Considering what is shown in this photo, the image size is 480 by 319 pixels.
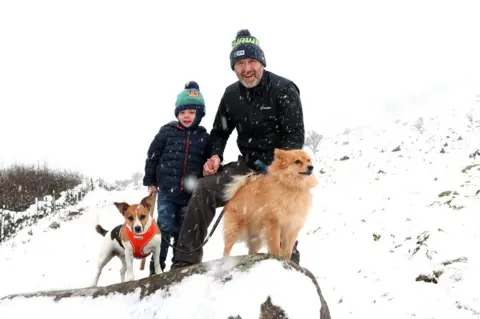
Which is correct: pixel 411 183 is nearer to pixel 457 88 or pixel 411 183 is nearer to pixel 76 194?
pixel 76 194

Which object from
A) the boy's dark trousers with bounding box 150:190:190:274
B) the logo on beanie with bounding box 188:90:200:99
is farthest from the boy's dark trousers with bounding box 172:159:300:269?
the logo on beanie with bounding box 188:90:200:99

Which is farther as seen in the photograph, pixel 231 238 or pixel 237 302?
pixel 231 238

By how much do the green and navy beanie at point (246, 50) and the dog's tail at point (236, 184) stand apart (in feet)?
4.02

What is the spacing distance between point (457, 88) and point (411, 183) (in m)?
51.2

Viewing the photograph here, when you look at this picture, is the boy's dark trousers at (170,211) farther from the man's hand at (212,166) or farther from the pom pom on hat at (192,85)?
the pom pom on hat at (192,85)

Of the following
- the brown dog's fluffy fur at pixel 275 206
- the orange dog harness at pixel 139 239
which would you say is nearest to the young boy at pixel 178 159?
the orange dog harness at pixel 139 239

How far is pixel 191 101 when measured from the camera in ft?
14.9

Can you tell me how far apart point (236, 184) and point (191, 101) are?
1.79 metres

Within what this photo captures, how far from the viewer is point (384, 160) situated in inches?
506

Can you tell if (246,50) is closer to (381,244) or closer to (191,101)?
(191,101)

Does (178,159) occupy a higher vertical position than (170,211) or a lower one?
higher

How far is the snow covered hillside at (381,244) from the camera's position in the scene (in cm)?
415

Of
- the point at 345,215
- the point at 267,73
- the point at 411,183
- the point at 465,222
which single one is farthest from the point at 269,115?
the point at 411,183

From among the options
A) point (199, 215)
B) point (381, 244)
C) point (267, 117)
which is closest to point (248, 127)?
point (267, 117)
